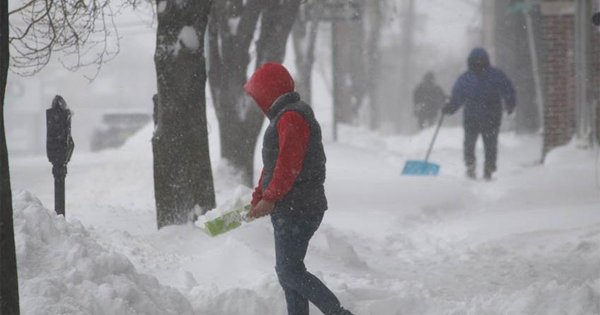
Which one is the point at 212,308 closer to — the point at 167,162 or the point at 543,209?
the point at 167,162

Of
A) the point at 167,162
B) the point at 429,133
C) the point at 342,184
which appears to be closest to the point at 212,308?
the point at 167,162

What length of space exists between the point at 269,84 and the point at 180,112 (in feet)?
10.2

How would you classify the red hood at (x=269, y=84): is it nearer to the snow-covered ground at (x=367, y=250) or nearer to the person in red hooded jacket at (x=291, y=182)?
the person in red hooded jacket at (x=291, y=182)

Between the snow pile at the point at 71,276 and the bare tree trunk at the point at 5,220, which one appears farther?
the snow pile at the point at 71,276

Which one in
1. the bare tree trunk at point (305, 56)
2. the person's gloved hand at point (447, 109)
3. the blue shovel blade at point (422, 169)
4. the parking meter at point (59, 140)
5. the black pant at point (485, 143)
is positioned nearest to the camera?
the parking meter at point (59, 140)

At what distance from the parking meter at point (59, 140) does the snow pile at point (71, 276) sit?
1.08 metres

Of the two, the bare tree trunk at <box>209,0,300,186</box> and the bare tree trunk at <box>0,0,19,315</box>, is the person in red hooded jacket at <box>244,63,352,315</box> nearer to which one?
the bare tree trunk at <box>0,0,19,315</box>

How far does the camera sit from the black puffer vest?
5.39m

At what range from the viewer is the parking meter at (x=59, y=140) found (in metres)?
6.81

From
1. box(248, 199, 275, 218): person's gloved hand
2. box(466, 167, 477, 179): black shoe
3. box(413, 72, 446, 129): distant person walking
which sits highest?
box(248, 199, 275, 218): person's gloved hand

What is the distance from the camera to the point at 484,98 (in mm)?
13516

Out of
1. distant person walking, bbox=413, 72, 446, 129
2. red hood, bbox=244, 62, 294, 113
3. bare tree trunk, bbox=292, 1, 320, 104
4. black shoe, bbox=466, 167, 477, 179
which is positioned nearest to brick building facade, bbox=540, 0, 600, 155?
black shoe, bbox=466, 167, 477, 179

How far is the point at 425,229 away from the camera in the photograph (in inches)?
421

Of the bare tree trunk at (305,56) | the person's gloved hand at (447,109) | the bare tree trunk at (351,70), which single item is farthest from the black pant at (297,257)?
the bare tree trunk at (351,70)
